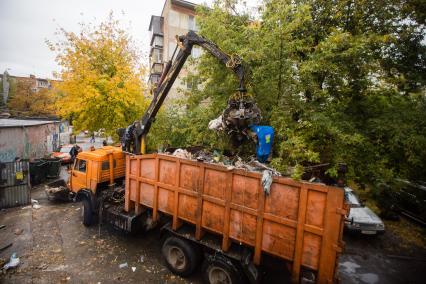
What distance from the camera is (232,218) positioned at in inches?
175

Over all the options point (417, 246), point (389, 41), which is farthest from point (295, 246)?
point (389, 41)

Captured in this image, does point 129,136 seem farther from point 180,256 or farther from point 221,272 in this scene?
point 221,272

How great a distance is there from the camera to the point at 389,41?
7.38m

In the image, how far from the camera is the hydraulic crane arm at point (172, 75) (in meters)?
5.46

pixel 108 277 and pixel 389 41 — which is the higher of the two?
pixel 389 41

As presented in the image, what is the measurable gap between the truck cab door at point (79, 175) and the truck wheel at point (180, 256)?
13.4ft

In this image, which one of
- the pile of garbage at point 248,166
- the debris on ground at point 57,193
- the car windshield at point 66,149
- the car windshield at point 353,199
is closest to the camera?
the pile of garbage at point 248,166

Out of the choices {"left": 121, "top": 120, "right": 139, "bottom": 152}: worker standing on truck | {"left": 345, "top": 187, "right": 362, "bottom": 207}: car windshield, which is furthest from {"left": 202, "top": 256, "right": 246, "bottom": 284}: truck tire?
{"left": 345, "top": 187, "right": 362, "bottom": 207}: car windshield

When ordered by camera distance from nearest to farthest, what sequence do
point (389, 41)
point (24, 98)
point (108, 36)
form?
1. point (389, 41)
2. point (108, 36)
3. point (24, 98)

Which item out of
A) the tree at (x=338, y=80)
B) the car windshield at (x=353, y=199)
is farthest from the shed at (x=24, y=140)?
the car windshield at (x=353, y=199)

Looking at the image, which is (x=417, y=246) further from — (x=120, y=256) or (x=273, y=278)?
(x=120, y=256)

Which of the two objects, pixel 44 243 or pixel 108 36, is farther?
pixel 108 36

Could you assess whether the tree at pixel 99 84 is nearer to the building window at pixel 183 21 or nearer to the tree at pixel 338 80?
the tree at pixel 338 80

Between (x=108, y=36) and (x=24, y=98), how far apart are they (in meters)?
31.5
